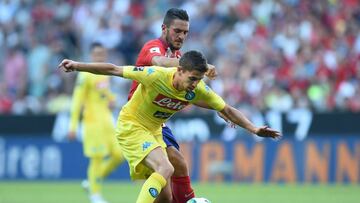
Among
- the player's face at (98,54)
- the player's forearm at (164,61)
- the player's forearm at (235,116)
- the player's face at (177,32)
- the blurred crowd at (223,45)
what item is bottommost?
the player's forearm at (235,116)

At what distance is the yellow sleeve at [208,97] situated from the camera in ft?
34.2

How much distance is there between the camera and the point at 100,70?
10.2 meters

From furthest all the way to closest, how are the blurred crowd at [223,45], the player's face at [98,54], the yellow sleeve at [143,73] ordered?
the blurred crowd at [223,45]
the player's face at [98,54]
the yellow sleeve at [143,73]

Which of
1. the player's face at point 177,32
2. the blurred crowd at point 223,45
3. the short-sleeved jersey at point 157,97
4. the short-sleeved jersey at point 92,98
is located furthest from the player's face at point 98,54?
the blurred crowd at point 223,45

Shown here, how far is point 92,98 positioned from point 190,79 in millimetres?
6333

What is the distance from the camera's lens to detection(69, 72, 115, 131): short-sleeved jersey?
A: 16078 mm

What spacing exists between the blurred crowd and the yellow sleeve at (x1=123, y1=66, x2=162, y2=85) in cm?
937

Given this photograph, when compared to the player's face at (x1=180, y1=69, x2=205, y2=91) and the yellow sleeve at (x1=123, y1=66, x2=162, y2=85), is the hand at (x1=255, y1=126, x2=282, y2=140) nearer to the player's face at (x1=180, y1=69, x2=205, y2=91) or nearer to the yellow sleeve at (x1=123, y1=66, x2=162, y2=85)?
the player's face at (x1=180, y1=69, x2=205, y2=91)

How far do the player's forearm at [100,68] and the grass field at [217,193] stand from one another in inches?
197

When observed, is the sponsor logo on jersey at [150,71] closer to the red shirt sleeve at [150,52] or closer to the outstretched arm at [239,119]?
the red shirt sleeve at [150,52]

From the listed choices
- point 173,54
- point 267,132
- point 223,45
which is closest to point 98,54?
point 173,54

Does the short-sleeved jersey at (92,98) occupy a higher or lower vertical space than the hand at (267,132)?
higher

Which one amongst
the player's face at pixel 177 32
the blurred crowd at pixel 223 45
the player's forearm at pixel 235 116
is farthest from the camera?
the blurred crowd at pixel 223 45

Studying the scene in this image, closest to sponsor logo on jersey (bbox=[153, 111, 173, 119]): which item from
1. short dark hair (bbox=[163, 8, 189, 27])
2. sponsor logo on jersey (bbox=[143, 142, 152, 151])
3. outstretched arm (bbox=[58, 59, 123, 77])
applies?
sponsor logo on jersey (bbox=[143, 142, 152, 151])
